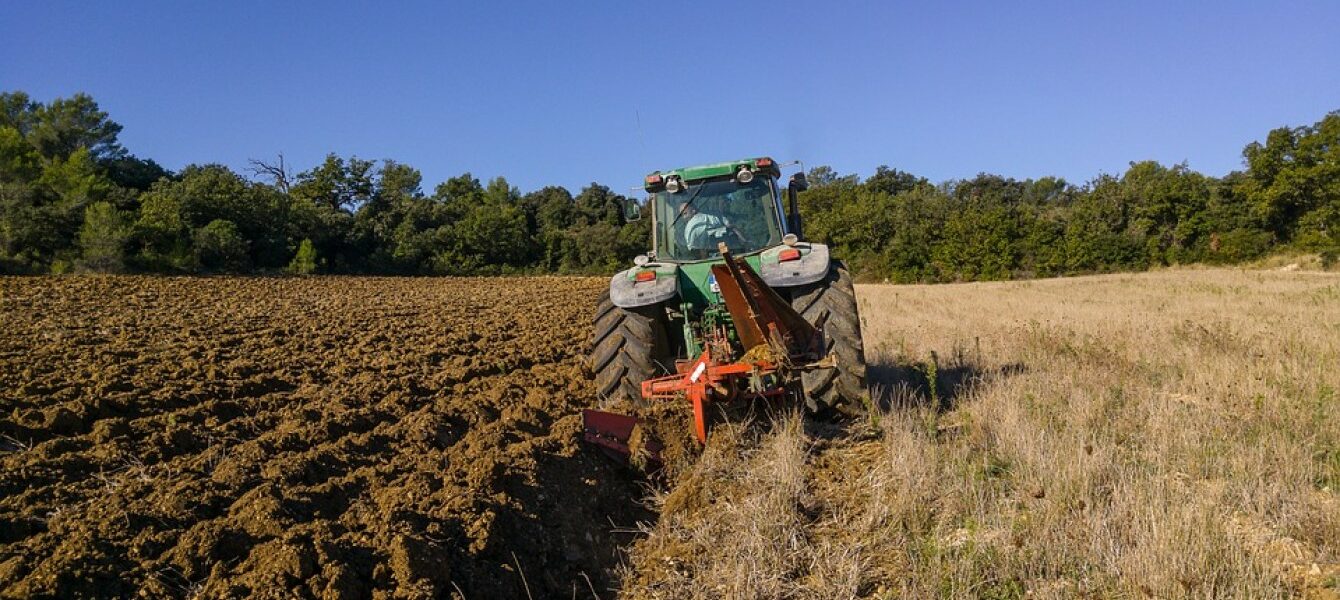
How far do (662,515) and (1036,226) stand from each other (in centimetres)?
4037

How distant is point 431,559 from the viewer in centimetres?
295

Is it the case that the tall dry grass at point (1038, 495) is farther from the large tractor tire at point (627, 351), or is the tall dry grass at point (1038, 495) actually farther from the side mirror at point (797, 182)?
the side mirror at point (797, 182)

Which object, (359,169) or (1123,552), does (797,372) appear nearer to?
(1123,552)

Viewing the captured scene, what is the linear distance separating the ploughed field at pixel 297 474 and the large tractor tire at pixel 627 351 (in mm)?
481

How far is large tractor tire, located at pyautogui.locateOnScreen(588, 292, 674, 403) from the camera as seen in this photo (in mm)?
5531

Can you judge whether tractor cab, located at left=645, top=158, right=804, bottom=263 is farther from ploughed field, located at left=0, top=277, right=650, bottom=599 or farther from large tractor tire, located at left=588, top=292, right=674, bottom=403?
ploughed field, located at left=0, top=277, right=650, bottom=599

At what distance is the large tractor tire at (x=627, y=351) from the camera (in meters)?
5.53

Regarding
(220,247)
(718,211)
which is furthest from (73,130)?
(718,211)

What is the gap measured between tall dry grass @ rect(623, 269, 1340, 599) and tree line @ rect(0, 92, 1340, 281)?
92.0 ft

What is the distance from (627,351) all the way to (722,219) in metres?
1.44

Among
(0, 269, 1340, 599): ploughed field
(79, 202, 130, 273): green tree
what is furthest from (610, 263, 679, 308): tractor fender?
(79, 202, 130, 273): green tree

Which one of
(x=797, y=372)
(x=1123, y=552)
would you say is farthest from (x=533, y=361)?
(x=1123, y=552)

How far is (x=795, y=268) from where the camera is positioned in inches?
215

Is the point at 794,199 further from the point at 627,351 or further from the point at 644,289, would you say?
the point at 627,351
